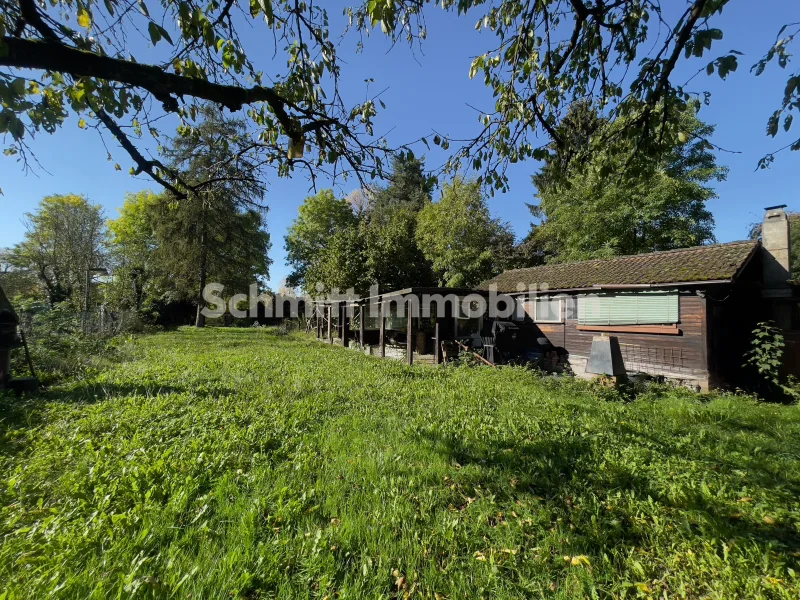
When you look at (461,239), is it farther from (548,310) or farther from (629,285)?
(629,285)

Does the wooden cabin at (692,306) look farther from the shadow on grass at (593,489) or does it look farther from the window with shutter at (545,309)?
the shadow on grass at (593,489)

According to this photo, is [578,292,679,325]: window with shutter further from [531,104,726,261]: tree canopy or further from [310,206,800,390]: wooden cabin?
[531,104,726,261]: tree canopy

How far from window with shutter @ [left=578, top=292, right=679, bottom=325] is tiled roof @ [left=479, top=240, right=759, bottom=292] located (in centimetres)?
46

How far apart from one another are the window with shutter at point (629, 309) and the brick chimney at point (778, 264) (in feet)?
9.10

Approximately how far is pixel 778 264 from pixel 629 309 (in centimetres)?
371

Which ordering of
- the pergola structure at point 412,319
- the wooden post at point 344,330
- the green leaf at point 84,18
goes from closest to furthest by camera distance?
the green leaf at point 84,18 < the pergola structure at point 412,319 < the wooden post at point 344,330

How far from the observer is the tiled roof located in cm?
822

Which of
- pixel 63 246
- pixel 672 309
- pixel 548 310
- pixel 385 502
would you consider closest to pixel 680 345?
pixel 672 309

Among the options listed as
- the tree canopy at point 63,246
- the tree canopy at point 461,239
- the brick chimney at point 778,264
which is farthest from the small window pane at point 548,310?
the tree canopy at point 63,246

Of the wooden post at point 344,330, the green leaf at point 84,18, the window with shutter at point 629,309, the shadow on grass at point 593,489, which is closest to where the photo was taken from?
the green leaf at point 84,18

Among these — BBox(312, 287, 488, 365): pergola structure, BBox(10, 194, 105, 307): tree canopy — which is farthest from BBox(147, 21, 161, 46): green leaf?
BBox(10, 194, 105, 307): tree canopy

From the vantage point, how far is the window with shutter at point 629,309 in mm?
8797

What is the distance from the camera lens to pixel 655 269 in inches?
375

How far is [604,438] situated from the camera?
408 centimetres
